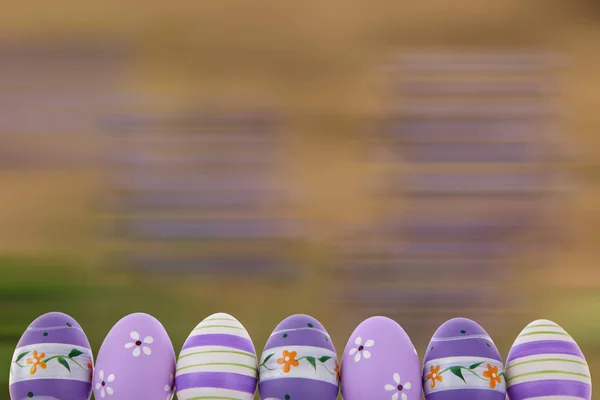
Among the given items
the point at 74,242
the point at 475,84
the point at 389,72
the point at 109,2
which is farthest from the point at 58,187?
the point at 475,84

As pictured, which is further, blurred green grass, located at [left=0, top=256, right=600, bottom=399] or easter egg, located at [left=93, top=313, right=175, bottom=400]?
blurred green grass, located at [left=0, top=256, right=600, bottom=399]

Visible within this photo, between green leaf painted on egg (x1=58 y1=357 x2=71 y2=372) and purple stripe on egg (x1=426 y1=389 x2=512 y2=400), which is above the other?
green leaf painted on egg (x1=58 y1=357 x2=71 y2=372)

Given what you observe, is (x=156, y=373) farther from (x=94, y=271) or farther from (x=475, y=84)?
(x=475, y=84)

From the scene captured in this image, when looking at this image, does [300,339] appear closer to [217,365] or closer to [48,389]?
[217,365]

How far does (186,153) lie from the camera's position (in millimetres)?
1646

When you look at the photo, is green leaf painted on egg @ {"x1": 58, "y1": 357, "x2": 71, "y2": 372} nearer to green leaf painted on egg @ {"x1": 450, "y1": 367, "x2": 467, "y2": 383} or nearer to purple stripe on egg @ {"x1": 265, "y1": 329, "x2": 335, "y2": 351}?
purple stripe on egg @ {"x1": 265, "y1": 329, "x2": 335, "y2": 351}

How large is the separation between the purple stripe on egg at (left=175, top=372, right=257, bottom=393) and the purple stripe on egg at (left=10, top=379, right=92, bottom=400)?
9 centimetres

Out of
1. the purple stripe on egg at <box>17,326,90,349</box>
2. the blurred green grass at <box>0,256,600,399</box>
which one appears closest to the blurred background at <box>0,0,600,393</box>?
the blurred green grass at <box>0,256,600,399</box>

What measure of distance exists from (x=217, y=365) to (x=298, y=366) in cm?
7

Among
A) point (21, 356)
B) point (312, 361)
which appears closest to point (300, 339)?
point (312, 361)

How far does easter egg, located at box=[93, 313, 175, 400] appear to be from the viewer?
68 cm

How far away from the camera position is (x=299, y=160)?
166 centimetres

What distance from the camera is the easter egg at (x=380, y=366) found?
0.68 metres

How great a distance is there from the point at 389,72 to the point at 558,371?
1049 millimetres
